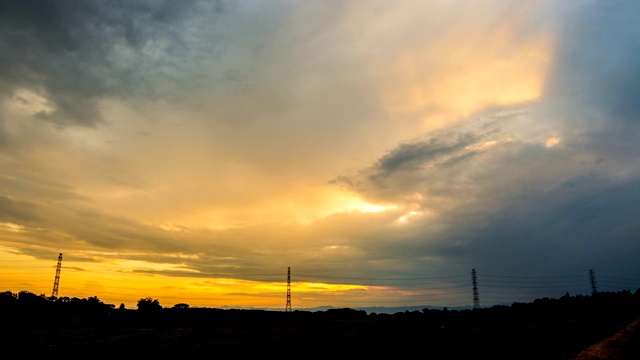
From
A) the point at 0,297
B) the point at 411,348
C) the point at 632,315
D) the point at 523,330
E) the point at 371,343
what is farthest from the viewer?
the point at 0,297

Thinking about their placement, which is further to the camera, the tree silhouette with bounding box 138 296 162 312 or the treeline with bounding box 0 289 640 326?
the tree silhouette with bounding box 138 296 162 312

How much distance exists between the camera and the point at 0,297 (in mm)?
95625

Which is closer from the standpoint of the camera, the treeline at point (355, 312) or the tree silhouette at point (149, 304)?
the treeline at point (355, 312)

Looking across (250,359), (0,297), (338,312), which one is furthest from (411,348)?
(0,297)

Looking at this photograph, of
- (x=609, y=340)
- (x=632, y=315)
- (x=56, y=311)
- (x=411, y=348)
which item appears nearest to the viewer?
(x=411, y=348)

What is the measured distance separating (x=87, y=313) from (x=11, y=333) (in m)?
50.0

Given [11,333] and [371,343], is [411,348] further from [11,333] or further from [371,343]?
[11,333]

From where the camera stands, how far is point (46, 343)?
35906 mm

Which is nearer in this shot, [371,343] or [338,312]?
[371,343]

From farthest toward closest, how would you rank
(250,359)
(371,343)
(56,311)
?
1. (56,311)
2. (371,343)
3. (250,359)

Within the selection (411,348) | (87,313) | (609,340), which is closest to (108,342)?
(411,348)

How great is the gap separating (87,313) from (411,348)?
76.6m

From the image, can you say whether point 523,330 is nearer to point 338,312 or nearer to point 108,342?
point 108,342

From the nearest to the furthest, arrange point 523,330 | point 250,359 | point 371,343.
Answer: point 250,359 → point 371,343 → point 523,330
